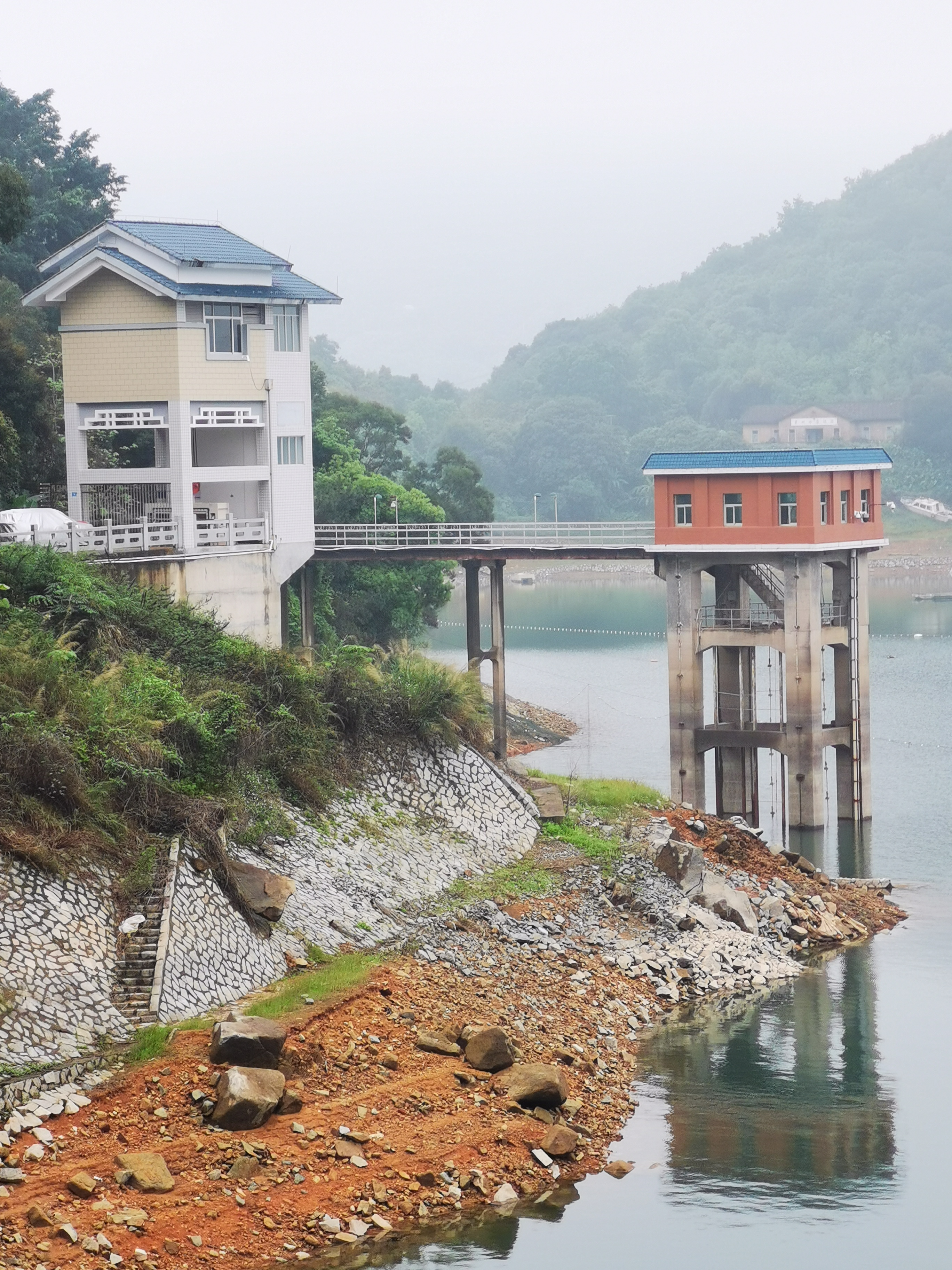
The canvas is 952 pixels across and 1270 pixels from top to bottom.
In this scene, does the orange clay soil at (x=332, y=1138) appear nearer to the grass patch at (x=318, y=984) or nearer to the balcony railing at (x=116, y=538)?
the grass patch at (x=318, y=984)

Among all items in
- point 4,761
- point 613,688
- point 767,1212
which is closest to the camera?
point 767,1212

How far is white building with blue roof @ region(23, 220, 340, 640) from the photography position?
50.0m

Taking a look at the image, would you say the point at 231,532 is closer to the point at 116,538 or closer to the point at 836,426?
the point at 116,538

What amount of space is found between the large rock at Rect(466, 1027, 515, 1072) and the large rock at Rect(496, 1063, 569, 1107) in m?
0.45

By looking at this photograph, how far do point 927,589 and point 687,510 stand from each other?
9433cm

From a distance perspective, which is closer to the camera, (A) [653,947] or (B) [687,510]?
(A) [653,947]

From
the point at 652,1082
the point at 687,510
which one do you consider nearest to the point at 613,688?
the point at 687,510

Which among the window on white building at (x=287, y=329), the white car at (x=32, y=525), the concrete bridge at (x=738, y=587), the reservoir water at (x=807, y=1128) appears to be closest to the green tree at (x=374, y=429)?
the concrete bridge at (x=738, y=587)

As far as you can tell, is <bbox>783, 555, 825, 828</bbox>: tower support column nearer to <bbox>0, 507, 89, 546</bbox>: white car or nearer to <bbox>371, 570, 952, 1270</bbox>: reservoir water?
<bbox>371, 570, 952, 1270</bbox>: reservoir water

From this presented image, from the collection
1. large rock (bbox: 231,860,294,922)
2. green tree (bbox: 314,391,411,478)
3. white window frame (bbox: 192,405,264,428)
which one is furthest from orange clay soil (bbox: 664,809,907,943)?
green tree (bbox: 314,391,411,478)

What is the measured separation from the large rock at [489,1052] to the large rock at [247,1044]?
365 cm

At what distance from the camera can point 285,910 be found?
34.8 m

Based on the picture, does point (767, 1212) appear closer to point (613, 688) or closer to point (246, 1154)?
point (246, 1154)

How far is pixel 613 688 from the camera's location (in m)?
88.1
